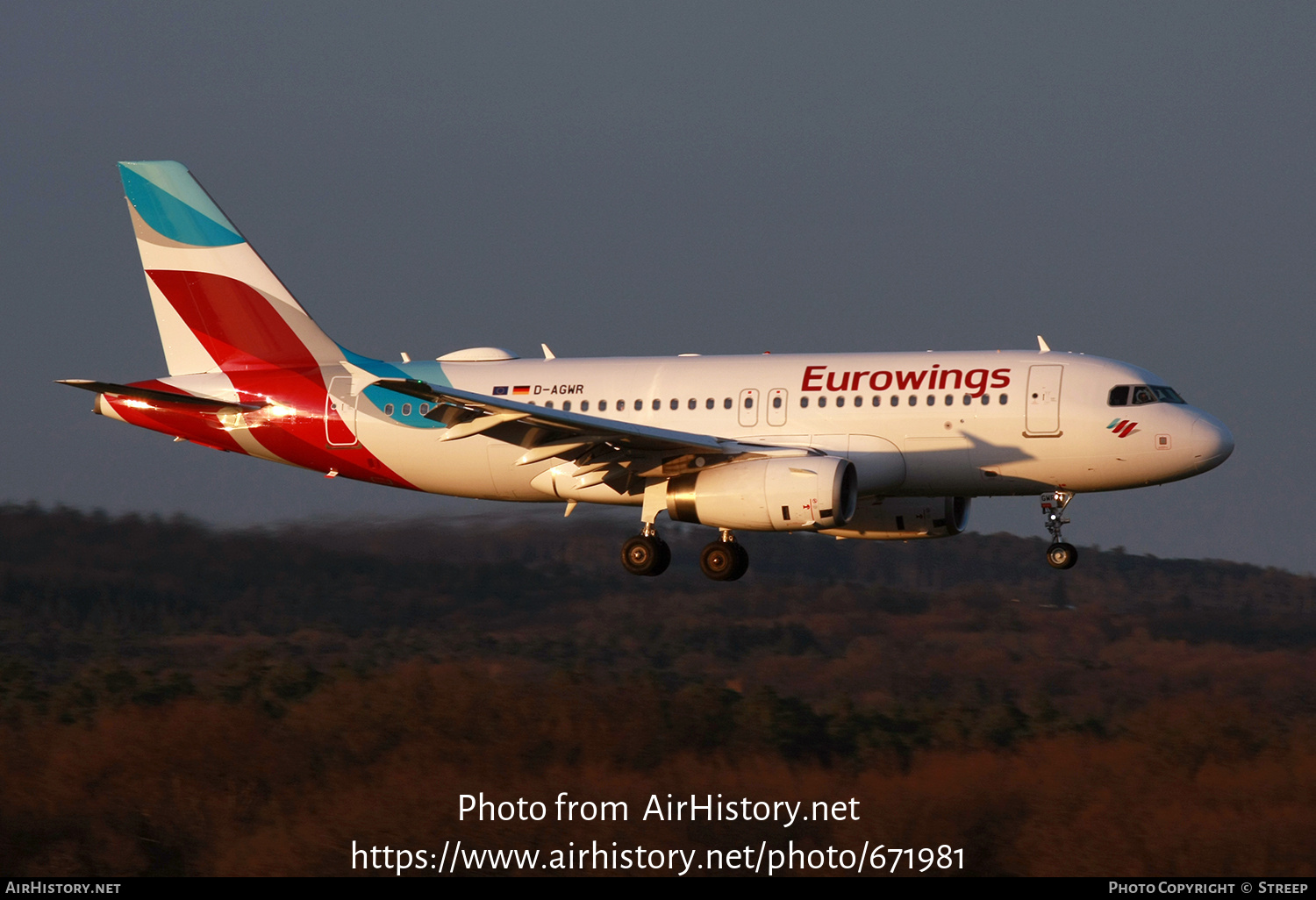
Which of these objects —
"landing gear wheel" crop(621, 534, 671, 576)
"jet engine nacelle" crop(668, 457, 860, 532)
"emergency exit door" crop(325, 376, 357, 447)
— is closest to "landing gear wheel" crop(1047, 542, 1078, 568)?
"jet engine nacelle" crop(668, 457, 860, 532)

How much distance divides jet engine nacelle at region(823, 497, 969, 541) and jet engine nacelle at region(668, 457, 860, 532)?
15.3ft

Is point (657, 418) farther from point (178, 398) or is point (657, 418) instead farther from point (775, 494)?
point (178, 398)

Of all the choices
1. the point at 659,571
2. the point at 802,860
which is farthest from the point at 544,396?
the point at 802,860

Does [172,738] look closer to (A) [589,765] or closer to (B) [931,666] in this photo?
(A) [589,765]

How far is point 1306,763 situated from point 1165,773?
3.01 meters

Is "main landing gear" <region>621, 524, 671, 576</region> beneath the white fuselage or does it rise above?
beneath

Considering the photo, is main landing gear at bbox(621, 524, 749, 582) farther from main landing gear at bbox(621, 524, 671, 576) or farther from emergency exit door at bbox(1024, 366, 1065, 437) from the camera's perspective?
emergency exit door at bbox(1024, 366, 1065, 437)

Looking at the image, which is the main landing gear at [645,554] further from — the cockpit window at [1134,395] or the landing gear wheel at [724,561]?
the cockpit window at [1134,395]

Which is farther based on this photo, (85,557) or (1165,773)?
(85,557)

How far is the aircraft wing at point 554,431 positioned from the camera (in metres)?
36.0

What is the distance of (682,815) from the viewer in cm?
4084

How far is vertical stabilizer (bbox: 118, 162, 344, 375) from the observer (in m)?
43.2

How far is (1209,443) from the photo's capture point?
38188mm

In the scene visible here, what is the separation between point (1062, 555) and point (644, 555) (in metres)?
8.99
